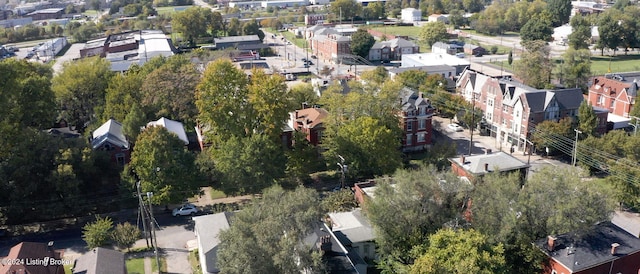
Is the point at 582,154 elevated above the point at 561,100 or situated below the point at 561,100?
below

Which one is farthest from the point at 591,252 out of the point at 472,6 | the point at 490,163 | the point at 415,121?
the point at 472,6

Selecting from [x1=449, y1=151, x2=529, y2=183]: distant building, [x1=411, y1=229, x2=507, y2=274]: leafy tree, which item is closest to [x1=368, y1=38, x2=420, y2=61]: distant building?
[x1=449, y1=151, x2=529, y2=183]: distant building

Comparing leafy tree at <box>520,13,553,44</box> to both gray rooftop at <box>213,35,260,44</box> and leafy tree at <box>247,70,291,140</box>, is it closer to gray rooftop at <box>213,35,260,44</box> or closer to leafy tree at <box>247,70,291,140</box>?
gray rooftop at <box>213,35,260,44</box>

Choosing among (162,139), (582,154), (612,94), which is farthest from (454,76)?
(162,139)

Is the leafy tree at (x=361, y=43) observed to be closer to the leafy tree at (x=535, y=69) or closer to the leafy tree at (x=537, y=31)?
the leafy tree at (x=537, y=31)

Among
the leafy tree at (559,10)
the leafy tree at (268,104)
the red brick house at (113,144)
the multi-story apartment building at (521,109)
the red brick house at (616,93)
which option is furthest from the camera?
the leafy tree at (559,10)

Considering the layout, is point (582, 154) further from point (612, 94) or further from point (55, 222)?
point (55, 222)

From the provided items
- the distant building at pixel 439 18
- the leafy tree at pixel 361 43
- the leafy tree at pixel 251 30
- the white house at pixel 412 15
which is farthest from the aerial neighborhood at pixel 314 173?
the white house at pixel 412 15
